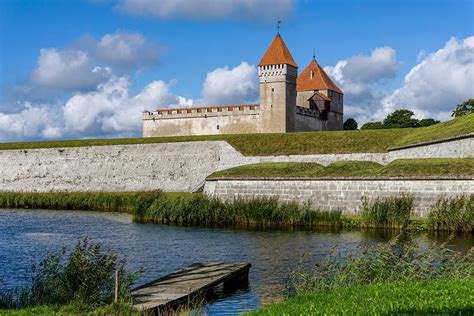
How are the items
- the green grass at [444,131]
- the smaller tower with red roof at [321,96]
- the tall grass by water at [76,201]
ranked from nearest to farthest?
the green grass at [444,131] < the tall grass by water at [76,201] < the smaller tower with red roof at [321,96]

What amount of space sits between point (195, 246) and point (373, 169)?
11993 millimetres

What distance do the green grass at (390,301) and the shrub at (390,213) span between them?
43.6ft

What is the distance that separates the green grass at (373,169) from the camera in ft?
81.8

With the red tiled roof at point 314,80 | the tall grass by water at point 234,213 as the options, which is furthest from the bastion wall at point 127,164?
the red tiled roof at point 314,80

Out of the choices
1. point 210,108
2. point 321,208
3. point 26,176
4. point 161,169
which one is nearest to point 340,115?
point 210,108

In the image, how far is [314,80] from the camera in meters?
63.2

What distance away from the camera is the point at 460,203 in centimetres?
2225

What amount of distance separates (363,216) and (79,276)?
1533 cm

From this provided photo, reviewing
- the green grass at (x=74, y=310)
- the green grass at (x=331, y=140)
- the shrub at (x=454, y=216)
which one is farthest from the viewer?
the green grass at (x=331, y=140)

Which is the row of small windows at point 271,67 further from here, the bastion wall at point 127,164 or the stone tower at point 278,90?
the bastion wall at point 127,164

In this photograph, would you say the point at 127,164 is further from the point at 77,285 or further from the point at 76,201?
the point at 77,285

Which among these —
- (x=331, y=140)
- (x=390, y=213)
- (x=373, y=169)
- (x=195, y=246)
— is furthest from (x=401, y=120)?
(x=195, y=246)

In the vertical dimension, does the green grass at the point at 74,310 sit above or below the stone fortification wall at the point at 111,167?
below

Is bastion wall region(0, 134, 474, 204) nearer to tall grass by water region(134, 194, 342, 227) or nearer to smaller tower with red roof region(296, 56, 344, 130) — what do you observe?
tall grass by water region(134, 194, 342, 227)
